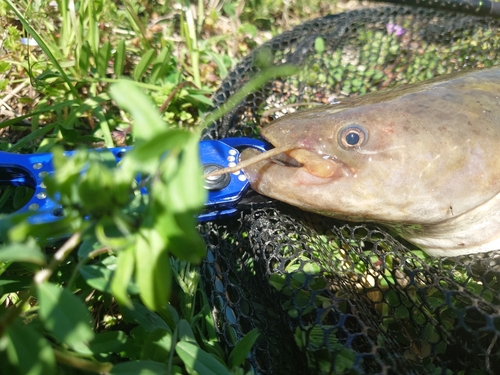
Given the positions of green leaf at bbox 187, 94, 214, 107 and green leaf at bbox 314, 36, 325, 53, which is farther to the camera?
green leaf at bbox 314, 36, 325, 53

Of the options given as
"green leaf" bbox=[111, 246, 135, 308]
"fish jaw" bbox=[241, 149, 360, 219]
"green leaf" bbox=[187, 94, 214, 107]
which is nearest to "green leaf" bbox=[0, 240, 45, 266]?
"green leaf" bbox=[111, 246, 135, 308]

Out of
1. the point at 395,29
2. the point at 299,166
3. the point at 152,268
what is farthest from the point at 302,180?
the point at 395,29

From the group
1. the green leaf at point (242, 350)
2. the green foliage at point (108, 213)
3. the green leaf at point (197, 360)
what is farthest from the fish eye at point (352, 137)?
the green leaf at point (197, 360)

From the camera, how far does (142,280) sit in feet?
2.24

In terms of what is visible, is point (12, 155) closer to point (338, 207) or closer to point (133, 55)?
point (338, 207)

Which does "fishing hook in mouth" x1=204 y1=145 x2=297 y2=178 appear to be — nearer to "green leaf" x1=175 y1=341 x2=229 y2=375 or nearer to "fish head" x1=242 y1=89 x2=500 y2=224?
"fish head" x1=242 y1=89 x2=500 y2=224

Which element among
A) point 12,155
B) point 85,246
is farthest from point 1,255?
point 12,155

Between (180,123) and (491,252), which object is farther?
(180,123)

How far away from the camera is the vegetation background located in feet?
2.19

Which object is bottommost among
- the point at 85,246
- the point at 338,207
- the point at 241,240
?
Answer: the point at 241,240

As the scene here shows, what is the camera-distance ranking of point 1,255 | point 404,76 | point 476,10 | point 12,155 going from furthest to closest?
point 404,76, point 476,10, point 12,155, point 1,255

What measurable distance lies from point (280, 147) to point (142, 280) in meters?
0.88

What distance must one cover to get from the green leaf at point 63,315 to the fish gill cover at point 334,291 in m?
0.71

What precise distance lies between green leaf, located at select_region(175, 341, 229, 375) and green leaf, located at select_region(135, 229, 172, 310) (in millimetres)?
396
